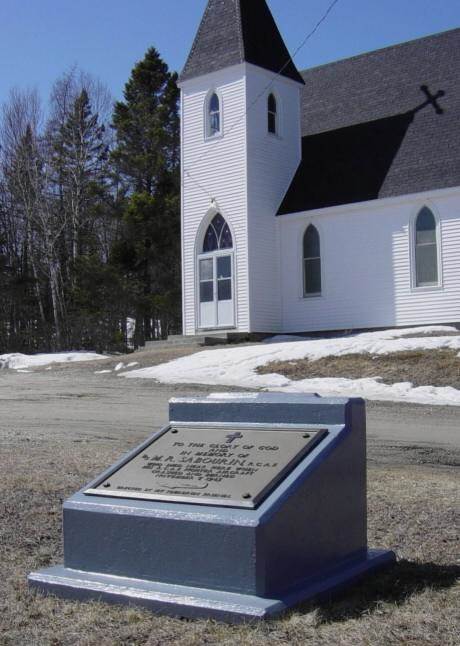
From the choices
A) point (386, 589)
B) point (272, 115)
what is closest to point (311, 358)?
point (272, 115)

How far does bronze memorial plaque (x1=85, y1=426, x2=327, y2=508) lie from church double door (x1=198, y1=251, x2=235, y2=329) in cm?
2138

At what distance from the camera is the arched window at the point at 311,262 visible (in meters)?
27.0

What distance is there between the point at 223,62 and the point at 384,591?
962 inches

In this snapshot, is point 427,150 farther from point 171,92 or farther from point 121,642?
point 121,642

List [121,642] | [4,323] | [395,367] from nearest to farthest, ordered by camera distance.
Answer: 1. [121,642]
2. [395,367]
3. [4,323]

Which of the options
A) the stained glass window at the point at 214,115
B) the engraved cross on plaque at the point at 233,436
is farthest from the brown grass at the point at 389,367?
the engraved cross on plaque at the point at 233,436

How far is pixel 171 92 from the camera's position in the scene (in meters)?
39.7

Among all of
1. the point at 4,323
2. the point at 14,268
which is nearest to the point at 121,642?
the point at 4,323

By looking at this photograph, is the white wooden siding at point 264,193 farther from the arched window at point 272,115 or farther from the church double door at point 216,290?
the church double door at point 216,290

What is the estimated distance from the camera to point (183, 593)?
4797 mm

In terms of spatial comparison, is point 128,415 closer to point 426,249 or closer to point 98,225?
point 426,249

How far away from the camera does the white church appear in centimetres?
2502

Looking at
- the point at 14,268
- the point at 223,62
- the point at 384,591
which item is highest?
the point at 223,62

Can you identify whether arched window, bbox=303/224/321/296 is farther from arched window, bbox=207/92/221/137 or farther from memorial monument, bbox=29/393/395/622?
memorial monument, bbox=29/393/395/622
